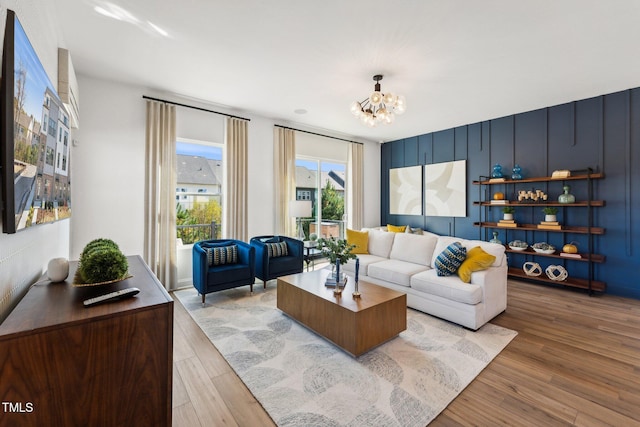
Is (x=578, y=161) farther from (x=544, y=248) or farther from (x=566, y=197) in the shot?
(x=544, y=248)

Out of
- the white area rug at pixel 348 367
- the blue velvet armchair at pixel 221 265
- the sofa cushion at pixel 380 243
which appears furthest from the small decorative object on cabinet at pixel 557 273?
the blue velvet armchair at pixel 221 265

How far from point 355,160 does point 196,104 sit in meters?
3.55

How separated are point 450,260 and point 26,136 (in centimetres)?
362

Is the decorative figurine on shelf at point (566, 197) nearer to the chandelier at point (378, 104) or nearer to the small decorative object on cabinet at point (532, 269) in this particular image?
the small decorative object on cabinet at point (532, 269)

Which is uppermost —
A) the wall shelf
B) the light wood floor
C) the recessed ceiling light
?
the recessed ceiling light

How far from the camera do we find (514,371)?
7.29 ft

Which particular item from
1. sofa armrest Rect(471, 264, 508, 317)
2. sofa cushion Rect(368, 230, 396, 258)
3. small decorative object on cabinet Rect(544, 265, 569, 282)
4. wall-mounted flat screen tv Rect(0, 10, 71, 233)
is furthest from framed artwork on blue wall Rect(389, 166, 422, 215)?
wall-mounted flat screen tv Rect(0, 10, 71, 233)

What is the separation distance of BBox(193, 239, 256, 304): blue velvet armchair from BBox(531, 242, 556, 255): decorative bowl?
4465 millimetres

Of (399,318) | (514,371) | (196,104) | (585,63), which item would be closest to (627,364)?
(514,371)

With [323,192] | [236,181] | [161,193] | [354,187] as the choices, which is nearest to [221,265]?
[161,193]

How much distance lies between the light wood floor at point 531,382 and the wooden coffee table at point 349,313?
76 centimetres

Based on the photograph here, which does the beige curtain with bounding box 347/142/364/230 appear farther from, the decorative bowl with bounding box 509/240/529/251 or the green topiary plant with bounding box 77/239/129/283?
the green topiary plant with bounding box 77/239/129/283

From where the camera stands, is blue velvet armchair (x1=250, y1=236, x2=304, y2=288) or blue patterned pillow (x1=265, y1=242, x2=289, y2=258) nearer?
blue velvet armchair (x1=250, y1=236, x2=304, y2=288)

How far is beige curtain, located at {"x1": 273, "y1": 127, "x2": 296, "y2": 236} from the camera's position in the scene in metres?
5.16
